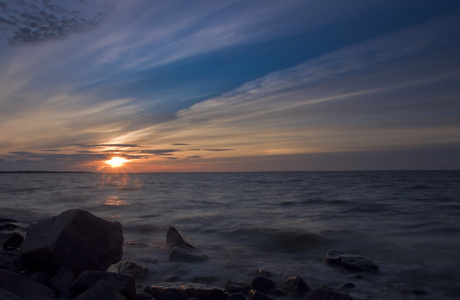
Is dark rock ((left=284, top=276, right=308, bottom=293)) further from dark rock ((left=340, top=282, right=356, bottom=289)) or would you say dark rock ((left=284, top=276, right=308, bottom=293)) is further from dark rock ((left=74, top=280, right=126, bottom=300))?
dark rock ((left=74, top=280, right=126, bottom=300))

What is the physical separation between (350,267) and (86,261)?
4760 mm

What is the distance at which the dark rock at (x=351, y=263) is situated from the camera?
6.00 metres

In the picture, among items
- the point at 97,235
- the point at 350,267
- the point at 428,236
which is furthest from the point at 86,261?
the point at 428,236

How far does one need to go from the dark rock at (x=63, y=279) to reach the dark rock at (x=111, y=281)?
433 mm

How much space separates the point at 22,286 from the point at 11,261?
114cm

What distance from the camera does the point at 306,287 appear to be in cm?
509

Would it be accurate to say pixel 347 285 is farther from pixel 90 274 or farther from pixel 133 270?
pixel 90 274

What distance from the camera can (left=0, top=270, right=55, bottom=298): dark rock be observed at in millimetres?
3738

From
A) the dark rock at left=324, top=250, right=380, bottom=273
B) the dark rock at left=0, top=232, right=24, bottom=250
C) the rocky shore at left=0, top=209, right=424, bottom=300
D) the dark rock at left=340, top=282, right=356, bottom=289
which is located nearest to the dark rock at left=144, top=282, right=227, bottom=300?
the rocky shore at left=0, top=209, right=424, bottom=300

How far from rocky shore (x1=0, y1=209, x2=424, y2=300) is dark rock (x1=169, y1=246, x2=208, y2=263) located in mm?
816

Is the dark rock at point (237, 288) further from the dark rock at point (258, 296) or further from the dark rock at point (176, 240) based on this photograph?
the dark rock at point (176, 240)

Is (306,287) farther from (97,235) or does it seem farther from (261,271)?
(97,235)

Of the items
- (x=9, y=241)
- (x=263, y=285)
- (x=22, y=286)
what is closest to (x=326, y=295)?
(x=263, y=285)

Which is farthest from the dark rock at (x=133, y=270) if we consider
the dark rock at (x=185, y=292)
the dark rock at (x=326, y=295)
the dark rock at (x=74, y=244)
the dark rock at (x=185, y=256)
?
the dark rock at (x=326, y=295)
